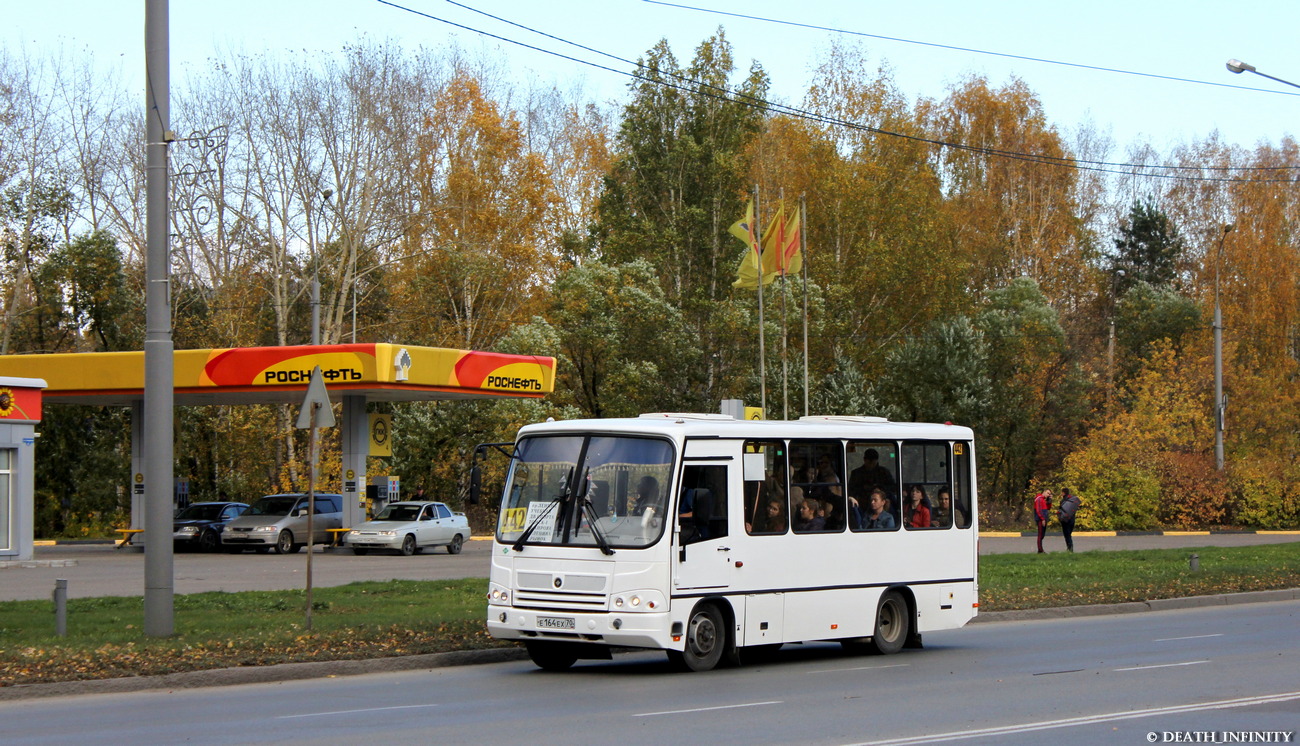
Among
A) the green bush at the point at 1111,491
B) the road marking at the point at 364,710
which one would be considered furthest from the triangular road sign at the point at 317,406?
the green bush at the point at 1111,491

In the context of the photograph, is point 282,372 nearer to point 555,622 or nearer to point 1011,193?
point 555,622

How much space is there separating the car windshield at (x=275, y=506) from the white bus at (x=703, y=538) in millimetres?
24169

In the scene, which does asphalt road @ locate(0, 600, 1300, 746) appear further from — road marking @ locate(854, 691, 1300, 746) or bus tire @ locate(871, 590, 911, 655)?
bus tire @ locate(871, 590, 911, 655)

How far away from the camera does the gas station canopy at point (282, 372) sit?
3491cm

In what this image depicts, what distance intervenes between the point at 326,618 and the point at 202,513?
948 inches

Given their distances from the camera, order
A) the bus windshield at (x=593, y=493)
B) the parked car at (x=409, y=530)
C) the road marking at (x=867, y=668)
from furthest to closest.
→ the parked car at (x=409, y=530)
the road marking at (x=867, y=668)
the bus windshield at (x=593, y=493)

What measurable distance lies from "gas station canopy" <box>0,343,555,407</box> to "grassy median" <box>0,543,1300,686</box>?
12380 millimetres

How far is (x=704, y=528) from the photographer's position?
13984 mm

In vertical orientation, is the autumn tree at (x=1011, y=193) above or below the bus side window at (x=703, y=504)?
above

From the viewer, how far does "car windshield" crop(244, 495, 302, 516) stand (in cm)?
3772

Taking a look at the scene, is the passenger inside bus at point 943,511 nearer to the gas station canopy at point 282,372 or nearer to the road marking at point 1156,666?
the road marking at point 1156,666

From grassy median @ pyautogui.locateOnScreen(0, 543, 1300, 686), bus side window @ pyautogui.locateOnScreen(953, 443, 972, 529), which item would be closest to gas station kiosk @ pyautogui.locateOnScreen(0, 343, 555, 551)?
Result: grassy median @ pyautogui.locateOnScreen(0, 543, 1300, 686)

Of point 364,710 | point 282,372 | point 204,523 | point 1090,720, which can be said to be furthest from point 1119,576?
point 204,523

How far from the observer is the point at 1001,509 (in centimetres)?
5103
